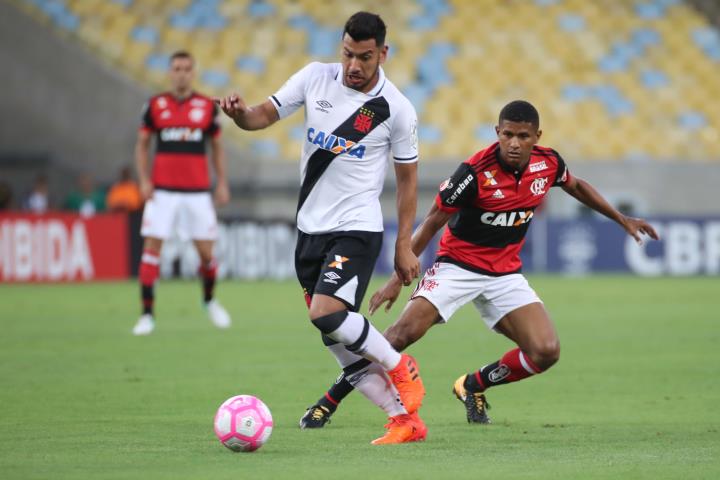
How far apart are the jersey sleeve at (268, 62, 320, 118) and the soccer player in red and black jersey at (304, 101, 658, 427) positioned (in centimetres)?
108

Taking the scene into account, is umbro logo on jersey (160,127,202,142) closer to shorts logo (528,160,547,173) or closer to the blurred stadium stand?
shorts logo (528,160,547,173)

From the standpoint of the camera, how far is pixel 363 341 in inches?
265

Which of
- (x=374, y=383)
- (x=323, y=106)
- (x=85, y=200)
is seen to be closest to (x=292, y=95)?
(x=323, y=106)

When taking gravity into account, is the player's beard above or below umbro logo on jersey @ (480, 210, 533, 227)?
above

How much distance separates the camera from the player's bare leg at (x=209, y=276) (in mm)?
13648

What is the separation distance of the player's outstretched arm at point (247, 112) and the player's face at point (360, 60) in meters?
0.44

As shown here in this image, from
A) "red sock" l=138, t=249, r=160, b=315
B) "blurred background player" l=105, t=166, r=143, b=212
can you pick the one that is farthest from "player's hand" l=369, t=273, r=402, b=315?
"blurred background player" l=105, t=166, r=143, b=212

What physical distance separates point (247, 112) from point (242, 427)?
160 cm

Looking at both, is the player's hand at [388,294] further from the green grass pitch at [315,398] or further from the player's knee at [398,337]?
the green grass pitch at [315,398]

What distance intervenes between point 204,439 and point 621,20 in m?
25.8

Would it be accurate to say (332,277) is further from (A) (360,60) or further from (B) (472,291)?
(B) (472,291)

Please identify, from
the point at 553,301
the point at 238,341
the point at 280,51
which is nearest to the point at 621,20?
the point at 280,51

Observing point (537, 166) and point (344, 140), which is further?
point (537, 166)

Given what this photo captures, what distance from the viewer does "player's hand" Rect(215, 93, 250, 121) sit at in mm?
6406
